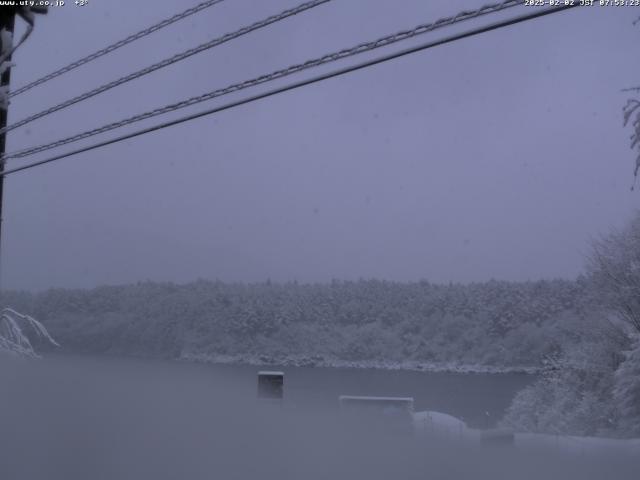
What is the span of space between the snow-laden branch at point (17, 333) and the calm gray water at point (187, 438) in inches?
122

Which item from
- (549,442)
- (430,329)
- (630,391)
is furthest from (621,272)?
(430,329)

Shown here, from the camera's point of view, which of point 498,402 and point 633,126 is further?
point 498,402

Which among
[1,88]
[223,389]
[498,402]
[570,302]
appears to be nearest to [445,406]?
[498,402]

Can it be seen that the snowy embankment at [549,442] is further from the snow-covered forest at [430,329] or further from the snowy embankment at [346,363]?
the snowy embankment at [346,363]

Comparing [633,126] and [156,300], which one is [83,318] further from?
[633,126]

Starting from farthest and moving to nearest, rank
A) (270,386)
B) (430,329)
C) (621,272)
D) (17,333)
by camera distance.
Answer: (430,329), (621,272), (17,333), (270,386)

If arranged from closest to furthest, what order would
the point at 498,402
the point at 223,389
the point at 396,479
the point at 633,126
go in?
the point at 396,479
the point at 633,126
the point at 223,389
the point at 498,402

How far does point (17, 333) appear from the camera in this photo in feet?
35.9

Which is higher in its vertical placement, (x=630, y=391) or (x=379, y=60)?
(x=379, y=60)

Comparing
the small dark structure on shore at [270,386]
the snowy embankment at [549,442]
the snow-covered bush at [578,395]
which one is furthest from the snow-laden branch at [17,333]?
the snow-covered bush at [578,395]

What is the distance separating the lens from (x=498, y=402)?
32.8 meters

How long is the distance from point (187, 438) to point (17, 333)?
6.55m

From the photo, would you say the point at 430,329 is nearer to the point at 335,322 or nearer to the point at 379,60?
the point at 335,322

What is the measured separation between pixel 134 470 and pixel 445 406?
2674 cm
